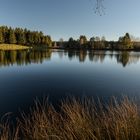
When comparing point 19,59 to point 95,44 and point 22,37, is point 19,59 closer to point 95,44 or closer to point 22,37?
point 22,37

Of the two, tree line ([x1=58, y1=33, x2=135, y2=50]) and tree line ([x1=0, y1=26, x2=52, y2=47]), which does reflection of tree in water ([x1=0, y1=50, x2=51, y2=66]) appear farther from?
tree line ([x1=58, y1=33, x2=135, y2=50])

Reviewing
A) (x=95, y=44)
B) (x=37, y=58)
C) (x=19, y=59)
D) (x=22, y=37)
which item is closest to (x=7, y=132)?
(x=19, y=59)

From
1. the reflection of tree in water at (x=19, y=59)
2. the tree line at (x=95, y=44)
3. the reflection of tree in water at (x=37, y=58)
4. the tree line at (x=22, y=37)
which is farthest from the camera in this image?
the tree line at (x=95, y=44)

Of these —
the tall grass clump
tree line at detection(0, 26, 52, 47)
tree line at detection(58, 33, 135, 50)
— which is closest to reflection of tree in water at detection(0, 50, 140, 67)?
the tall grass clump

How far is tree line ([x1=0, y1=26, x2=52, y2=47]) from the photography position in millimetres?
95875

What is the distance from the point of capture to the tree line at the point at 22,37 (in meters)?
95.9

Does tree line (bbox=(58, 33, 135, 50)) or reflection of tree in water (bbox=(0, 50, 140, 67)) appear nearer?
reflection of tree in water (bbox=(0, 50, 140, 67))

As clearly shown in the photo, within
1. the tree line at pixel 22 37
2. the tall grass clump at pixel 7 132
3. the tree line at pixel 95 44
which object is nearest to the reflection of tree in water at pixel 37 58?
the tall grass clump at pixel 7 132

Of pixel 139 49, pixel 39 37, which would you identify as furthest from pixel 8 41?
pixel 139 49

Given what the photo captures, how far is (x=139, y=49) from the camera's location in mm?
101562

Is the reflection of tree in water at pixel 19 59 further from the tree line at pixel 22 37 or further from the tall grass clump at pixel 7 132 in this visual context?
the tree line at pixel 22 37

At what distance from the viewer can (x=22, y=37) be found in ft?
346

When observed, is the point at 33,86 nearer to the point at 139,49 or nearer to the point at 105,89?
the point at 105,89

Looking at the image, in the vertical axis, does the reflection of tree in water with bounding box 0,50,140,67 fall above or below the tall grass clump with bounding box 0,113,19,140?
below
